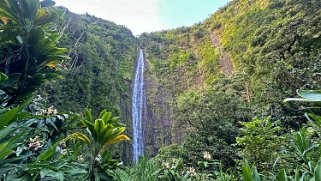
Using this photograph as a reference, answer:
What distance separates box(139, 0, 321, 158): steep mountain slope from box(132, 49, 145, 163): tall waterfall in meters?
0.38

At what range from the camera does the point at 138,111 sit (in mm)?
12844

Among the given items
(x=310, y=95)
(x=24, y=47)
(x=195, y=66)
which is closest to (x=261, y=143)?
(x=310, y=95)

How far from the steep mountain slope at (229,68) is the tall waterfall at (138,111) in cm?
38

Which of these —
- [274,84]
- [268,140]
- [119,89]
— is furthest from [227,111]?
[119,89]

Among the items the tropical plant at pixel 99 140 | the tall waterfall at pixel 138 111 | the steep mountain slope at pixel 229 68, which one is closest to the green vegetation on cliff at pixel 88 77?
the tall waterfall at pixel 138 111

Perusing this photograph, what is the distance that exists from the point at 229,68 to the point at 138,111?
191 inches

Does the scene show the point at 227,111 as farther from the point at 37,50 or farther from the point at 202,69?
the point at 202,69

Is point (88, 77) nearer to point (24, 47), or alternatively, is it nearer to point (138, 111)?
point (138, 111)

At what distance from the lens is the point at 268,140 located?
10.7 feet

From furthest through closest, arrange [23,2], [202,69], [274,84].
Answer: [202,69] < [274,84] < [23,2]

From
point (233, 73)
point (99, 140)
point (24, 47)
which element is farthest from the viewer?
point (233, 73)

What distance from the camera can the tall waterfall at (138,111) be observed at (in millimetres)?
11155

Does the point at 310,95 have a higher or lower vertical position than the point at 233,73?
lower

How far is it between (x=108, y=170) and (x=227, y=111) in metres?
5.43
